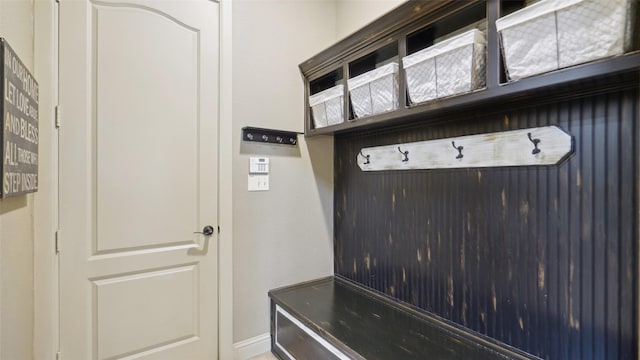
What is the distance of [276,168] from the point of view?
2.22 metres

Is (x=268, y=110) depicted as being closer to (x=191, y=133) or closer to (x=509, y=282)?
(x=191, y=133)

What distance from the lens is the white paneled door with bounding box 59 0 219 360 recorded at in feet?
5.20

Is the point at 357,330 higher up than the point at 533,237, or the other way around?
the point at 533,237

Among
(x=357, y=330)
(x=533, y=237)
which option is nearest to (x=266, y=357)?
(x=357, y=330)

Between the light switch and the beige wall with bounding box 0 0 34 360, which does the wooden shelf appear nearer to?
the light switch

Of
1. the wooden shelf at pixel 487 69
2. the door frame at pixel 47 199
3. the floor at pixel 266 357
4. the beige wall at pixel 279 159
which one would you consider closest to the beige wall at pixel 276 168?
the beige wall at pixel 279 159

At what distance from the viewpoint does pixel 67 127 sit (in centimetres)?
157

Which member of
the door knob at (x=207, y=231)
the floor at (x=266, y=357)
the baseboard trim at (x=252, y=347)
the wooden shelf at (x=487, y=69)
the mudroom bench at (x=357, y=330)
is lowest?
the floor at (x=266, y=357)

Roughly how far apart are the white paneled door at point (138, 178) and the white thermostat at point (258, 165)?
0.82 feet

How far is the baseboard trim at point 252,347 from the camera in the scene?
2.06m

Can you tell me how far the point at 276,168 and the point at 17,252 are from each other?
4.57ft

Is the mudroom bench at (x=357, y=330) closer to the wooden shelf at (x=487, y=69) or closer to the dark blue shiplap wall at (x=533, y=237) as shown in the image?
the dark blue shiplap wall at (x=533, y=237)

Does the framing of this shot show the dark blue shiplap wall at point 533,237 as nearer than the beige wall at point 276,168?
Yes

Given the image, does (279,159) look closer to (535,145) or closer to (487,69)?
(487,69)
